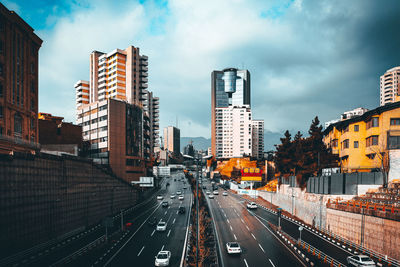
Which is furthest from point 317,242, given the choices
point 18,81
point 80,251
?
point 18,81

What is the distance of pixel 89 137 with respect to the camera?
8100 cm

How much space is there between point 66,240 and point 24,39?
109 ft

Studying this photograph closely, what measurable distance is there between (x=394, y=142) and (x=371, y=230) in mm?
22017

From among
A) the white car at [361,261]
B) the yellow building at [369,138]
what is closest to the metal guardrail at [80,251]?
the white car at [361,261]

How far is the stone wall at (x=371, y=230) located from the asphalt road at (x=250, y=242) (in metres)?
8.06

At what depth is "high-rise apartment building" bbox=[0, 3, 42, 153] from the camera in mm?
41938

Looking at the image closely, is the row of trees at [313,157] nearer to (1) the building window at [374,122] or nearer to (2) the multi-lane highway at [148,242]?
(1) the building window at [374,122]

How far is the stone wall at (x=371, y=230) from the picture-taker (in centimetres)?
Answer: 2740

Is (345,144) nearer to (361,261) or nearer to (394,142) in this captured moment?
(394,142)

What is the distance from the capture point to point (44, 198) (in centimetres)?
3603

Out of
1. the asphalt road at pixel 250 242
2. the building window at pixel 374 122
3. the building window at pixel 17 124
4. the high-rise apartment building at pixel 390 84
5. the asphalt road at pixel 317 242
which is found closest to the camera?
the asphalt road at pixel 250 242

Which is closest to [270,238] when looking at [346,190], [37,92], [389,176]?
[346,190]

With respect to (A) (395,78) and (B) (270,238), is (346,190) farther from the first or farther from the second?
(A) (395,78)

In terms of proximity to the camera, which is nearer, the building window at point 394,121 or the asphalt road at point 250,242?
the asphalt road at point 250,242
